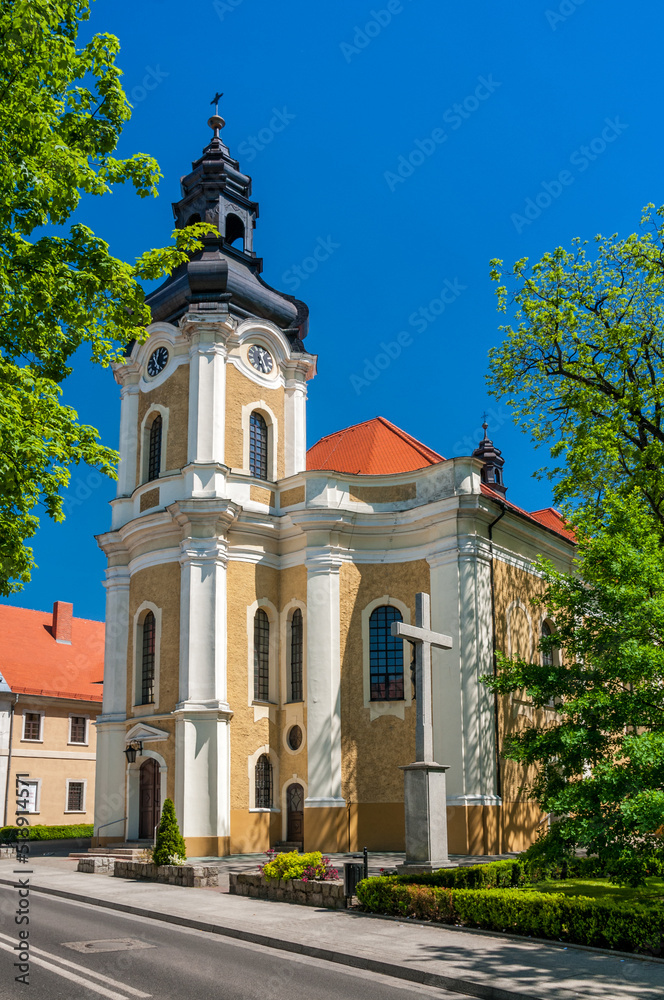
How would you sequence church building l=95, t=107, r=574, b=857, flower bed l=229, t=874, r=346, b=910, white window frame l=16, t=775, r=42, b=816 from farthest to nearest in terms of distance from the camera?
1. white window frame l=16, t=775, r=42, b=816
2. church building l=95, t=107, r=574, b=857
3. flower bed l=229, t=874, r=346, b=910

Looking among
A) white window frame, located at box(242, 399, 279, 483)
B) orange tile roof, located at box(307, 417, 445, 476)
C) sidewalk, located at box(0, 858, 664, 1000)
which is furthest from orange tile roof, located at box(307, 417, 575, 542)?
sidewalk, located at box(0, 858, 664, 1000)

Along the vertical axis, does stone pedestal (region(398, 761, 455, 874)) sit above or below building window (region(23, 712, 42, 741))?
below

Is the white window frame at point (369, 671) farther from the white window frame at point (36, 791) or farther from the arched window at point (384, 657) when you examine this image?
the white window frame at point (36, 791)

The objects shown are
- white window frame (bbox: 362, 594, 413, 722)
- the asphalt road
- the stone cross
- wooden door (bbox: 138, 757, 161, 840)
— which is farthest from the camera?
wooden door (bbox: 138, 757, 161, 840)

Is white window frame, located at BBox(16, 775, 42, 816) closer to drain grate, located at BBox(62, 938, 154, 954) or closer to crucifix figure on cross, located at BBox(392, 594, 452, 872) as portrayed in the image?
crucifix figure on cross, located at BBox(392, 594, 452, 872)

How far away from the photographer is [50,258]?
12094 mm

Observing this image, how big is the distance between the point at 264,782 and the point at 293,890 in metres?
11.5

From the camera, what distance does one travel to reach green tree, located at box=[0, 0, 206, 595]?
11.5m

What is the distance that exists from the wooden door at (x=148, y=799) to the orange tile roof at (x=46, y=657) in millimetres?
13489

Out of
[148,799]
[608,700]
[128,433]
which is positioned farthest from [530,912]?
[128,433]

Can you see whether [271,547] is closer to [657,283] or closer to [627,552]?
[657,283]

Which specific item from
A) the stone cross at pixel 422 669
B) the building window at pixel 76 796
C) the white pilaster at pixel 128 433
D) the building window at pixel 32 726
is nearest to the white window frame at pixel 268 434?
the white pilaster at pixel 128 433

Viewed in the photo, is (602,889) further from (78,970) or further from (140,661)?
(140,661)

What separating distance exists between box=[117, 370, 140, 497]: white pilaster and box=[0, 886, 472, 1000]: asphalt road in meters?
18.9
